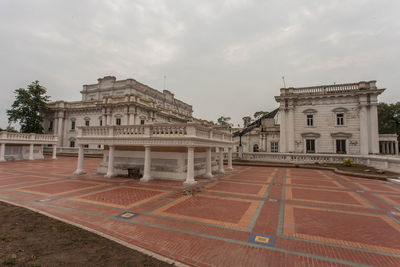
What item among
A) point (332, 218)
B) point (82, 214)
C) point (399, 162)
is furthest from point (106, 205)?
point (399, 162)

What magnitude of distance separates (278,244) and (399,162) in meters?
18.0

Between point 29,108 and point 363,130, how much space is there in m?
58.1

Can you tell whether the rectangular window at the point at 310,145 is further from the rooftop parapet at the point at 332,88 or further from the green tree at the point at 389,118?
the green tree at the point at 389,118

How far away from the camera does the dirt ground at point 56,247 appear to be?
337 cm

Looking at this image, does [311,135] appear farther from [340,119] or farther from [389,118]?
[389,118]

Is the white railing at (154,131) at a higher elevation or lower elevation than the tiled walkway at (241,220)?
higher

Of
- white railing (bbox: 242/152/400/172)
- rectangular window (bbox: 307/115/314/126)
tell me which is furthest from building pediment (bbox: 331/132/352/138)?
white railing (bbox: 242/152/400/172)

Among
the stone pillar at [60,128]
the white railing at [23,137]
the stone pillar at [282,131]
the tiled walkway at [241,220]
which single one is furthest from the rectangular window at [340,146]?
the stone pillar at [60,128]

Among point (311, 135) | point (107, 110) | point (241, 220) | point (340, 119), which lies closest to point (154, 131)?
point (241, 220)

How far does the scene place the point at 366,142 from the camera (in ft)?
80.0

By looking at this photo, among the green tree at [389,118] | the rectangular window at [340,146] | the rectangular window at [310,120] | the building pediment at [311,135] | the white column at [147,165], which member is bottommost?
the white column at [147,165]

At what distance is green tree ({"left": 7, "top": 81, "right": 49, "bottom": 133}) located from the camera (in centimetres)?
3606

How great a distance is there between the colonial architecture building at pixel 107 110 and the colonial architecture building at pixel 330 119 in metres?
19.1

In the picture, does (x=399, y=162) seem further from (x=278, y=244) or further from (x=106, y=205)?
(x=106, y=205)
